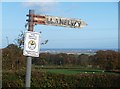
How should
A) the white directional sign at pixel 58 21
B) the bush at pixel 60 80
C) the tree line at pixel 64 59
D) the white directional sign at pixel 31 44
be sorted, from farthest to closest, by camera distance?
the tree line at pixel 64 59 → the bush at pixel 60 80 → the white directional sign at pixel 58 21 → the white directional sign at pixel 31 44

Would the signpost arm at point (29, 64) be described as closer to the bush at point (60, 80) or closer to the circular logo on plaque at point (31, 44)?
the circular logo on plaque at point (31, 44)

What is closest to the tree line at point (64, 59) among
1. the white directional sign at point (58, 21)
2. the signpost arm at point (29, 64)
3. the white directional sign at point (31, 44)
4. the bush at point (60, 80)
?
the bush at point (60, 80)

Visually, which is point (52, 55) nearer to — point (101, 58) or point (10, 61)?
point (101, 58)

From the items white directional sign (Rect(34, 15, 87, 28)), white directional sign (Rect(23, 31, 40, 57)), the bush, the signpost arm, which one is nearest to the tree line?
the bush

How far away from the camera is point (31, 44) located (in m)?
4.91

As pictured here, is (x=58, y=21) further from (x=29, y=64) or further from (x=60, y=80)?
(x=60, y=80)

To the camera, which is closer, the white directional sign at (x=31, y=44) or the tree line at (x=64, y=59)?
the white directional sign at (x=31, y=44)

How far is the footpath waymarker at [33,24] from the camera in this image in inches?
192

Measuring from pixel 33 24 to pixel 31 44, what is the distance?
15.4 inches

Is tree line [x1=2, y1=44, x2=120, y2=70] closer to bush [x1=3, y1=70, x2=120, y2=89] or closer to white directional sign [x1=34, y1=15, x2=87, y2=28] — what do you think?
bush [x1=3, y1=70, x2=120, y2=89]

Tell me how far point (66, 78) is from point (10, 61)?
301 centimetres

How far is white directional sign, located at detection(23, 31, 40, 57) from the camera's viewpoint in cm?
487

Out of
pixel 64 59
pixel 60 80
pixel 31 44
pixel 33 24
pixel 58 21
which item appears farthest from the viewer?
pixel 64 59

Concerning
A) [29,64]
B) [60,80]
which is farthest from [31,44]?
[60,80]
